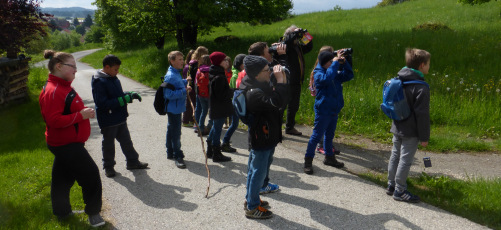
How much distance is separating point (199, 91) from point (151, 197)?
2.37m

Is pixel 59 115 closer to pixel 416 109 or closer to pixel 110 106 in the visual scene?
pixel 110 106

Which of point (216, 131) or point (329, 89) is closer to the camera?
point (329, 89)

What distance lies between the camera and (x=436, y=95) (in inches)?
320

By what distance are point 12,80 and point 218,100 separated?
27.4ft

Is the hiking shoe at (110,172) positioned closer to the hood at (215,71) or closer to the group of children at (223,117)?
the group of children at (223,117)

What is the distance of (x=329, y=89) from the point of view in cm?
524

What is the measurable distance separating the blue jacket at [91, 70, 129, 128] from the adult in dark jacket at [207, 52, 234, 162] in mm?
1269

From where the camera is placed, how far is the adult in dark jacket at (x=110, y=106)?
193 inches

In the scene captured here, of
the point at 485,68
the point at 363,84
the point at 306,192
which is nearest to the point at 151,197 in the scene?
the point at 306,192

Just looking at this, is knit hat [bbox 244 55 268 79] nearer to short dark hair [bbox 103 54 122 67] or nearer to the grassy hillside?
short dark hair [bbox 103 54 122 67]

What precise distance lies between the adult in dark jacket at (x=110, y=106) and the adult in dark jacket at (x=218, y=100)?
3.57ft

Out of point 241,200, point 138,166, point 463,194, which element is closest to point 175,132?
point 138,166

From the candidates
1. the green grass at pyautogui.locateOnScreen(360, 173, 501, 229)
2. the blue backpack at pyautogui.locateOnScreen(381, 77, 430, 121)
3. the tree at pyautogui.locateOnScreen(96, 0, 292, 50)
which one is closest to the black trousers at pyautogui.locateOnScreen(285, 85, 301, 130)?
the green grass at pyautogui.locateOnScreen(360, 173, 501, 229)

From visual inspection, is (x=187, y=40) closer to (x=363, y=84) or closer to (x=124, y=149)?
(x=363, y=84)
